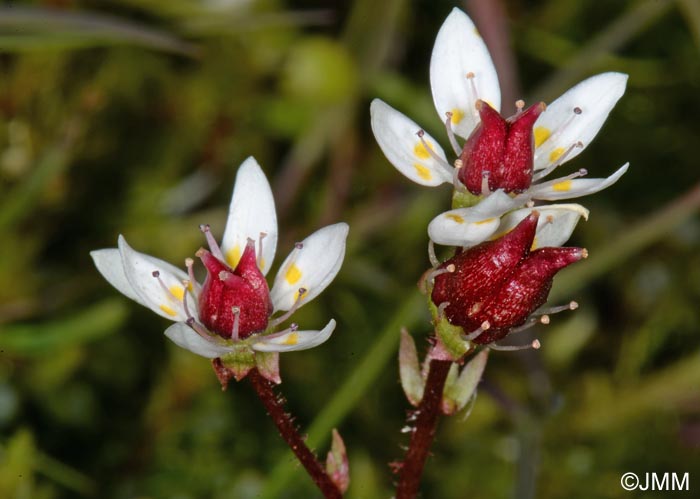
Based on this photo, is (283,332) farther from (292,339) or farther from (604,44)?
(604,44)

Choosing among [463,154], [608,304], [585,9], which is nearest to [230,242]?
[463,154]

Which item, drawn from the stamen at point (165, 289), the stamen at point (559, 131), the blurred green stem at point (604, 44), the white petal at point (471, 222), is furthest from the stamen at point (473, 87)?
the blurred green stem at point (604, 44)

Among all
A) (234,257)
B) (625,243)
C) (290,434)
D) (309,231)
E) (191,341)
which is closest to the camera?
(191,341)

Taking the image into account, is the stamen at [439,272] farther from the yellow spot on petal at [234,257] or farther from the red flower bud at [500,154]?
the yellow spot on petal at [234,257]

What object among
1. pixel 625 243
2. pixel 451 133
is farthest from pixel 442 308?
pixel 625 243

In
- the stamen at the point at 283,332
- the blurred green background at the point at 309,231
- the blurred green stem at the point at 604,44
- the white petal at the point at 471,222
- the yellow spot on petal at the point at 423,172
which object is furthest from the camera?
the blurred green stem at the point at 604,44

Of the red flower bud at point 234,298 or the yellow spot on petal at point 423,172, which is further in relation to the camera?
the yellow spot on petal at point 423,172
